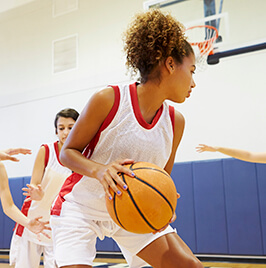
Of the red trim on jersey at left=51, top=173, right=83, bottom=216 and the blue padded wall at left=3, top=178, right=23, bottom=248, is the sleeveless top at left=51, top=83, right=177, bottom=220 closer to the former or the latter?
the red trim on jersey at left=51, top=173, right=83, bottom=216

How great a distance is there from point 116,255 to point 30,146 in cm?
270

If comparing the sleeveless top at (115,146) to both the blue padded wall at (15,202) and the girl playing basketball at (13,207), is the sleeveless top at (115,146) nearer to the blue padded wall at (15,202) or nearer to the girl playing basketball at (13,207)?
the girl playing basketball at (13,207)

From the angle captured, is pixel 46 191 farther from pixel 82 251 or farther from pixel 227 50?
pixel 227 50

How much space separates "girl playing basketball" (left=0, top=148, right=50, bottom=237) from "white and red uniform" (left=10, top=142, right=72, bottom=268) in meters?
0.20

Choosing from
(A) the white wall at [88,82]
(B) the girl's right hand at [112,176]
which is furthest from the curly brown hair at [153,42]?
(A) the white wall at [88,82]

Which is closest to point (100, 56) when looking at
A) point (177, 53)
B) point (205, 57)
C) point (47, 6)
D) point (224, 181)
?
point (47, 6)

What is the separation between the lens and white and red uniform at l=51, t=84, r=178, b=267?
150 centimetres

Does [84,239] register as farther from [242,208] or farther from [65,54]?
[65,54]

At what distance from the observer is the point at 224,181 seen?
170 inches

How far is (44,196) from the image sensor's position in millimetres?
2916

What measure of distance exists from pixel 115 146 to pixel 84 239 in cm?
41

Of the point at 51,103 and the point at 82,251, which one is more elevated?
the point at 51,103

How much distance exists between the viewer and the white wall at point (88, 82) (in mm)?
4781

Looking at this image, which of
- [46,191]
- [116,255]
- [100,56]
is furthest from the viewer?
[100,56]
